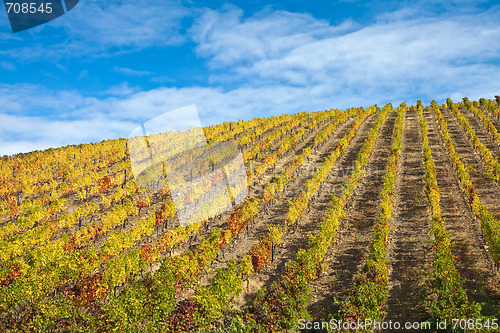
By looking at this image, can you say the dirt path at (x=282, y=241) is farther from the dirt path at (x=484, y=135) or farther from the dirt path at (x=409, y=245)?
the dirt path at (x=484, y=135)

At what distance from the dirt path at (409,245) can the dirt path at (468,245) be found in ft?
5.26

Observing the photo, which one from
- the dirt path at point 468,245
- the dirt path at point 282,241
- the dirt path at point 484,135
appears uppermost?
the dirt path at point 484,135

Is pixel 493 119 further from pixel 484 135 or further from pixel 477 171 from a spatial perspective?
pixel 477 171

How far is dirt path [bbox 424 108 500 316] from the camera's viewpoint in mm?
15971

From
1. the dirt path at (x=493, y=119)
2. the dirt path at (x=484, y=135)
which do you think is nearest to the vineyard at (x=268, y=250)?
the dirt path at (x=484, y=135)

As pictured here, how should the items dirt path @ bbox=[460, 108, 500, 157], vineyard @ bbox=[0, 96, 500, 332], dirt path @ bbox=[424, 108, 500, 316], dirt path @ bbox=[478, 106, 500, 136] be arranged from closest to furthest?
vineyard @ bbox=[0, 96, 500, 332] → dirt path @ bbox=[424, 108, 500, 316] → dirt path @ bbox=[460, 108, 500, 157] → dirt path @ bbox=[478, 106, 500, 136]

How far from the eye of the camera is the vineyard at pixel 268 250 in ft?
44.8

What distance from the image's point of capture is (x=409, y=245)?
70.8ft

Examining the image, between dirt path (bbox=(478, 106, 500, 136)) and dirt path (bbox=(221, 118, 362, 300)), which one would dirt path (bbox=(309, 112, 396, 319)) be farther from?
dirt path (bbox=(478, 106, 500, 136))

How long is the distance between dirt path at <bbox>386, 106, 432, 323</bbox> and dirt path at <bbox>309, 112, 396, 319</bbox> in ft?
6.05

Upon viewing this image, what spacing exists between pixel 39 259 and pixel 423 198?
30502mm

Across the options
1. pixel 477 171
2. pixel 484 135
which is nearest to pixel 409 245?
pixel 477 171

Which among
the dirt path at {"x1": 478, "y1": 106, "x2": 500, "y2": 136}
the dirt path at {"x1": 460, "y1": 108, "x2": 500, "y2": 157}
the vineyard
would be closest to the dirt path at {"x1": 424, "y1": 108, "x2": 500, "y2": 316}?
the vineyard

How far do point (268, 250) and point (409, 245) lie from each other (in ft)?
32.2
